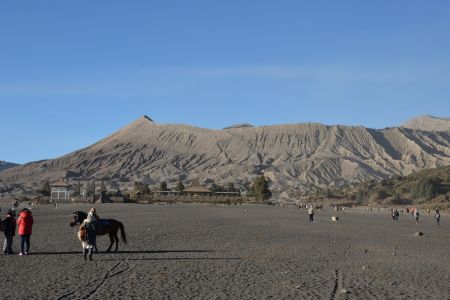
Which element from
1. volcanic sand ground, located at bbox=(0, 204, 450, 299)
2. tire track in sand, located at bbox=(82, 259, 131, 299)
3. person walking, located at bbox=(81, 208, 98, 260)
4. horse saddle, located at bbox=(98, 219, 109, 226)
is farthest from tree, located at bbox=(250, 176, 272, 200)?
tire track in sand, located at bbox=(82, 259, 131, 299)

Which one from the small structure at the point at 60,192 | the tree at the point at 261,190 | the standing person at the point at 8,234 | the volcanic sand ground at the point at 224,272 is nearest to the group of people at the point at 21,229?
the standing person at the point at 8,234

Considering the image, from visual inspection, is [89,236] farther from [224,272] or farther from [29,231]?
[224,272]

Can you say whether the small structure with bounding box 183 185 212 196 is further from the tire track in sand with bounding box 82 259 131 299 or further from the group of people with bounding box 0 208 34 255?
the tire track in sand with bounding box 82 259 131 299

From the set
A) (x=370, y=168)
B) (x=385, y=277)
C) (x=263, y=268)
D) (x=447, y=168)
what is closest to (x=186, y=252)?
(x=263, y=268)

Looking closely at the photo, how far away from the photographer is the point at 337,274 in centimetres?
1372

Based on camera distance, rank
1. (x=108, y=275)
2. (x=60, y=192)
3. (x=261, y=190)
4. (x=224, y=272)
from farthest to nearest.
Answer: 1. (x=261, y=190)
2. (x=60, y=192)
3. (x=224, y=272)
4. (x=108, y=275)

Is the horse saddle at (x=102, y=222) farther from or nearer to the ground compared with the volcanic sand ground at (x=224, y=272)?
farther from the ground

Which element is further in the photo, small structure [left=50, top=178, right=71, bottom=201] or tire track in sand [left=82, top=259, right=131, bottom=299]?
small structure [left=50, top=178, right=71, bottom=201]

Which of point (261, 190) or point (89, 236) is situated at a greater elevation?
point (261, 190)

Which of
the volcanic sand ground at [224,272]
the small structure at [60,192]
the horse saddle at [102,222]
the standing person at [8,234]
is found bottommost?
the volcanic sand ground at [224,272]

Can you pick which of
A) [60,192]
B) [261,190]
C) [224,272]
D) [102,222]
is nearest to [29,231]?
[102,222]

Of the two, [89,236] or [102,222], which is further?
[102,222]

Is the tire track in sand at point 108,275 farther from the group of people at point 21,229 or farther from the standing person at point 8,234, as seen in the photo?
the standing person at point 8,234

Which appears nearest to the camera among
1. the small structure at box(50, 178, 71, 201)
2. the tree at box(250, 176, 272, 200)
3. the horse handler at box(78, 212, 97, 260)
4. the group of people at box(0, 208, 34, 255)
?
the horse handler at box(78, 212, 97, 260)
